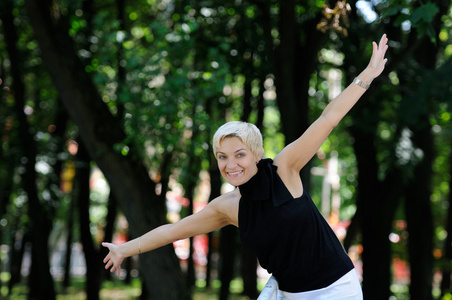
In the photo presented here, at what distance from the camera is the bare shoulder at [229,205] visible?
331 centimetres

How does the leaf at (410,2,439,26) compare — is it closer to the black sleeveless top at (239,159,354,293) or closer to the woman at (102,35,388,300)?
the woman at (102,35,388,300)

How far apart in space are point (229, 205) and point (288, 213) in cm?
36

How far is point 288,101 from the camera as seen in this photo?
8.82 meters

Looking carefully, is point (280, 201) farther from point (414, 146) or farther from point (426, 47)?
point (426, 47)

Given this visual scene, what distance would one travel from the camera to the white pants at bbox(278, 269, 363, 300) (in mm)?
3117

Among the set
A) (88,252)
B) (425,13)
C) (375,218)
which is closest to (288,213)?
(425,13)

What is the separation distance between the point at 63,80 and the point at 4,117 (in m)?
6.44

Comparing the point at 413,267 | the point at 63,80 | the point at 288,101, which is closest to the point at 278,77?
the point at 288,101

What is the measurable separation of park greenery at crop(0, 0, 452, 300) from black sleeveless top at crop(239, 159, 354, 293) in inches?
108

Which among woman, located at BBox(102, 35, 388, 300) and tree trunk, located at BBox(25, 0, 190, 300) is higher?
tree trunk, located at BBox(25, 0, 190, 300)

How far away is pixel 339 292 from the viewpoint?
312cm

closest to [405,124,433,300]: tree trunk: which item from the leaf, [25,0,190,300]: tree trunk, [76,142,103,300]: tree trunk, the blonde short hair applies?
[76,142,103,300]: tree trunk

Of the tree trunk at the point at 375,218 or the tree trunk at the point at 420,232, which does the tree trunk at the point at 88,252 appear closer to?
the tree trunk at the point at 375,218

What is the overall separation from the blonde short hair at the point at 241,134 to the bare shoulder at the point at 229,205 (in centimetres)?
24
